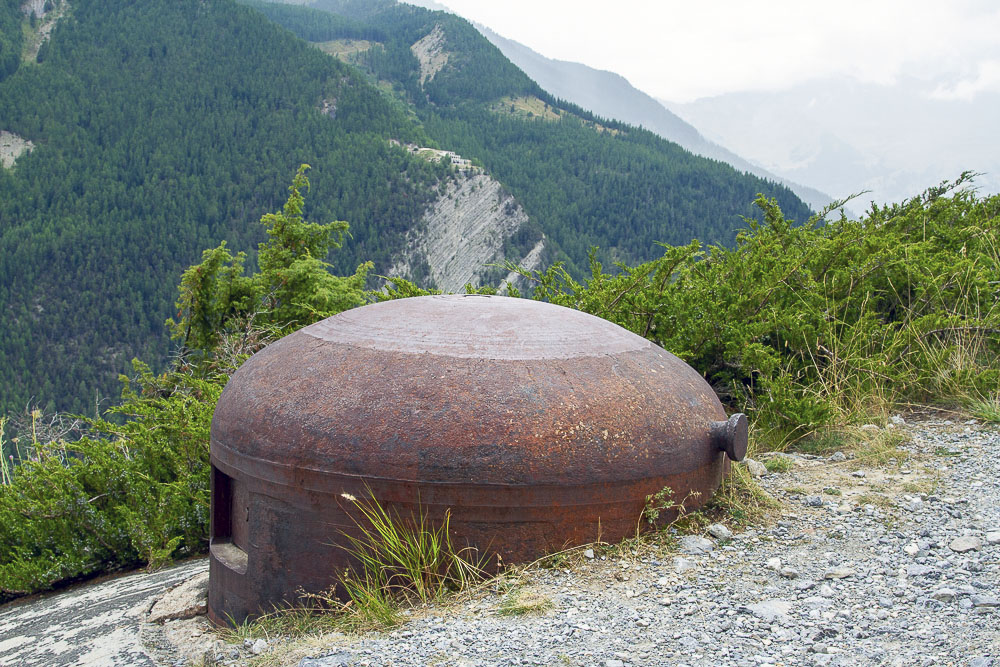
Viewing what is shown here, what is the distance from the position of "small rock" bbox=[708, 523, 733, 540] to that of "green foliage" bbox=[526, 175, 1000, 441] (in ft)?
6.32

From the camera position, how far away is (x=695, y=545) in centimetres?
377

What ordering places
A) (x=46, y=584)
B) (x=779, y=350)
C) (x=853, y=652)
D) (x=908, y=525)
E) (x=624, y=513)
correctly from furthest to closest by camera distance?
(x=779, y=350), (x=46, y=584), (x=908, y=525), (x=624, y=513), (x=853, y=652)

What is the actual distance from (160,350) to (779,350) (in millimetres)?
49285

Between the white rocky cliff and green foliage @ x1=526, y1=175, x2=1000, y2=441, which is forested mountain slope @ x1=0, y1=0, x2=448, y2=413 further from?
green foliage @ x1=526, y1=175, x2=1000, y2=441

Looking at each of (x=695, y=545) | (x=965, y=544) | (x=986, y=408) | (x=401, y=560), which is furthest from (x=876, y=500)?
(x=401, y=560)

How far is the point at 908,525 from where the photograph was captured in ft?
13.3

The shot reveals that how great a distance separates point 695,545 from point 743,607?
0.56m

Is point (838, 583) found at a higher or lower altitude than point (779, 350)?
lower

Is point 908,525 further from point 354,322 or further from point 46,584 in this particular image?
point 46,584

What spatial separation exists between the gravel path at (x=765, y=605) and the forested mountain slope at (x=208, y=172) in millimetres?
45579

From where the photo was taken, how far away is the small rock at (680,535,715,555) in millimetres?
3735

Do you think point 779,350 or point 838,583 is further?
point 779,350

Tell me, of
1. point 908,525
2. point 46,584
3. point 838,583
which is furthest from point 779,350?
point 46,584

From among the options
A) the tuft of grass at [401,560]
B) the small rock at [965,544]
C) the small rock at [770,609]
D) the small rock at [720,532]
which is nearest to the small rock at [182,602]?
the tuft of grass at [401,560]
